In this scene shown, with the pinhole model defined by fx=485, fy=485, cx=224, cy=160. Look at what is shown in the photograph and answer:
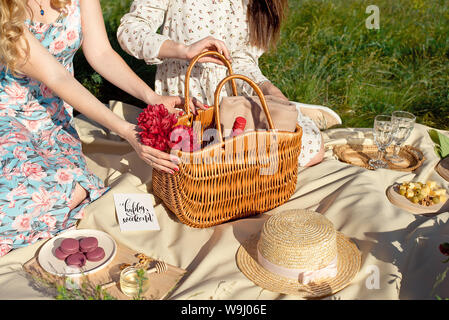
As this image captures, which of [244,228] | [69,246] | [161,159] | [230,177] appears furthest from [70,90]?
[244,228]

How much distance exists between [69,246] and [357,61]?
3131 millimetres

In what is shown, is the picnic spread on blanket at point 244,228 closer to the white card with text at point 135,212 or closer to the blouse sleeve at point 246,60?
the white card with text at point 135,212

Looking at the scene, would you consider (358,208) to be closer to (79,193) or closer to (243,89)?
(243,89)

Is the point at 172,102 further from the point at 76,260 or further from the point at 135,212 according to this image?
the point at 76,260

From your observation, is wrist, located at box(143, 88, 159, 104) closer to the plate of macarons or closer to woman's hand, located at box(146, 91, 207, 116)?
woman's hand, located at box(146, 91, 207, 116)

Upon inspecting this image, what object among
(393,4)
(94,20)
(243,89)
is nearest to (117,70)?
(94,20)

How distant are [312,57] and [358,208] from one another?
2219 mm

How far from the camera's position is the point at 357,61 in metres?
4.25

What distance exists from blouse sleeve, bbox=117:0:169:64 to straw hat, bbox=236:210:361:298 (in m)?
1.22

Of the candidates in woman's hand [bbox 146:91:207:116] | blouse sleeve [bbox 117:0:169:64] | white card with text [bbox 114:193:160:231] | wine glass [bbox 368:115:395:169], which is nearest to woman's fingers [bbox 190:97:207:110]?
woman's hand [bbox 146:91:207:116]

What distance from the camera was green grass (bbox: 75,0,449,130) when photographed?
3824 mm

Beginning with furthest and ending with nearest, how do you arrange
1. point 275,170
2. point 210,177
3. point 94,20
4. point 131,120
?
point 131,120, point 94,20, point 275,170, point 210,177

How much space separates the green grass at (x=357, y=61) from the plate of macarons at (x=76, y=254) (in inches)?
77.5

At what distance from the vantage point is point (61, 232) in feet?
7.30
